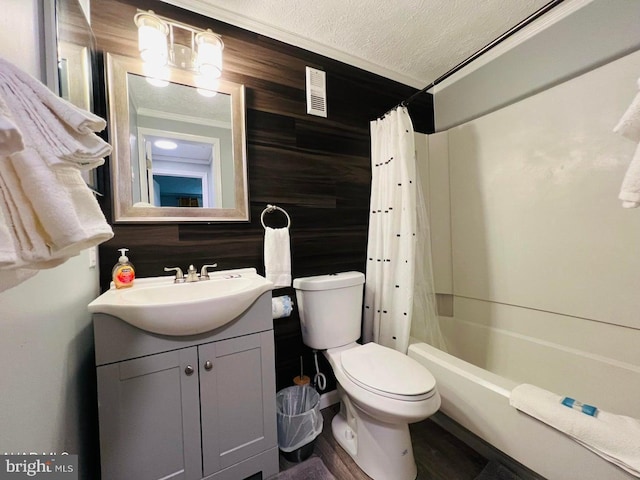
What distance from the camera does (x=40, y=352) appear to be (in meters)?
0.65

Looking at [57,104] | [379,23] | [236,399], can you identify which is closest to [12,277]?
[57,104]

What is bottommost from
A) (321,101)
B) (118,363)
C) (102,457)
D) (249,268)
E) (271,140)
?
(102,457)

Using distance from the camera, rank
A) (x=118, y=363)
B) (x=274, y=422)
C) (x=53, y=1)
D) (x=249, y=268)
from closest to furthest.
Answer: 1. (x=53, y=1)
2. (x=118, y=363)
3. (x=274, y=422)
4. (x=249, y=268)

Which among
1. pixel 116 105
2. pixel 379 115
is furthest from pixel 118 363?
pixel 379 115

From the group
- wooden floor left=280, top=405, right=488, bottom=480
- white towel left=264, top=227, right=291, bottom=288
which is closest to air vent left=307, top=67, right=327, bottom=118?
white towel left=264, top=227, right=291, bottom=288

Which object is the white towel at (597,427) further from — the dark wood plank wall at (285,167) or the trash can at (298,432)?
the dark wood plank wall at (285,167)

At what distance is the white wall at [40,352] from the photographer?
523mm

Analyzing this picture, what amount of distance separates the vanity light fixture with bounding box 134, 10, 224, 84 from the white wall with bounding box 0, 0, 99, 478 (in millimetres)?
556

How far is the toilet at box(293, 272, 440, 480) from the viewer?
3.35 feet

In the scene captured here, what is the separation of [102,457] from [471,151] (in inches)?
102

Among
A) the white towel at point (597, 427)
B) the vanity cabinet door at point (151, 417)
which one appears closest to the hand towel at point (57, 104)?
the vanity cabinet door at point (151, 417)

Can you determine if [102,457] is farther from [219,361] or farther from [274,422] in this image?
[274,422]

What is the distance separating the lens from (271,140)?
1504 millimetres

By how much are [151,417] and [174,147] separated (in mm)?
1219
